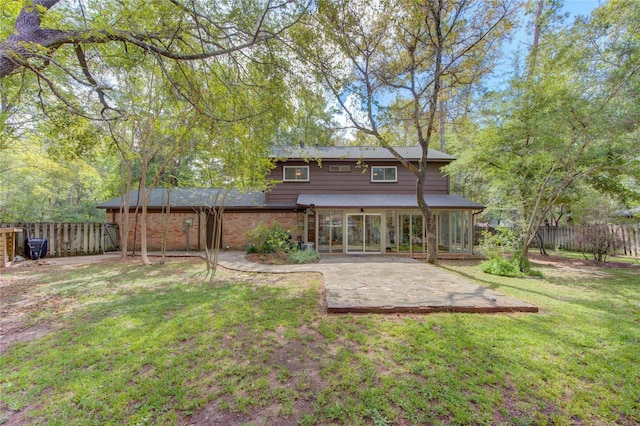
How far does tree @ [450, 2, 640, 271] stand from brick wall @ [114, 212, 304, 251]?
10.4 metres

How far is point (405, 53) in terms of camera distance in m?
9.09

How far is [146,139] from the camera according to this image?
29.7 ft

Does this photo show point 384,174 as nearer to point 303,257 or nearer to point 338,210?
point 338,210

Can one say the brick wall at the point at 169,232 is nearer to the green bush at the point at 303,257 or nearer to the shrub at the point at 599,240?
the green bush at the point at 303,257

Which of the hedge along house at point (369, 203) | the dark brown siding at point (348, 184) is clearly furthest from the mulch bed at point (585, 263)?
the dark brown siding at point (348, 184)

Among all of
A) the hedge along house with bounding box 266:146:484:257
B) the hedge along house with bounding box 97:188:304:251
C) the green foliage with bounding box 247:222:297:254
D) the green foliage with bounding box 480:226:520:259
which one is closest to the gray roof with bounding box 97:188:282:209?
the hedge along house with bounding box 97:188:304:251

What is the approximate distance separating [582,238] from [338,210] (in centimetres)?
1090

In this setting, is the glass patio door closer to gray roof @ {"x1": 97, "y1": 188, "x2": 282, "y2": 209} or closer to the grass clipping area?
gray roof @ {"x1": 97, "y1": 188, "x2": 282, "y2": 209}

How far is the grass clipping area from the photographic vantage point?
2.35 meters

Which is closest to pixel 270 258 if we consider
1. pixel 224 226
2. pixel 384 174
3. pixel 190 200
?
pixel 224 226

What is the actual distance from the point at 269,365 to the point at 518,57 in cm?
1422

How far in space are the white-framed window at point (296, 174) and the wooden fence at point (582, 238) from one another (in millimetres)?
12939

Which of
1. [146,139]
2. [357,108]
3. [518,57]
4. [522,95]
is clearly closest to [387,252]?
[357,108]

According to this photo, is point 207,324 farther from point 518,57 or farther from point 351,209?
point 518,57
